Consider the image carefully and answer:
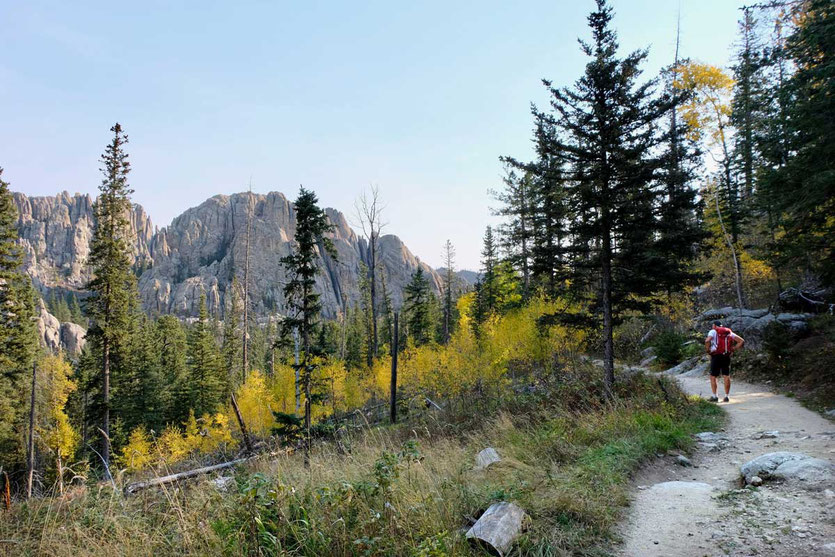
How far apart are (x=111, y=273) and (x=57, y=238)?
17350 centimetres

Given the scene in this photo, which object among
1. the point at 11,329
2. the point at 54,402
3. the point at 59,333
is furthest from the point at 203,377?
the point at 59,333

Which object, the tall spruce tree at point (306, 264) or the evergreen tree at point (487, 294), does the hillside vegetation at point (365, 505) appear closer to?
the tall spruce tree at point (306, 264)

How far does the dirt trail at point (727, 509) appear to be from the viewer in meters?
3.38

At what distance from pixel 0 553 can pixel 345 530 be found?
2.91 meters

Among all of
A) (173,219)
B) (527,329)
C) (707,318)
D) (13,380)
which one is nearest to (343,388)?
(527,329)

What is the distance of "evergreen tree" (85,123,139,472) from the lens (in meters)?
19.8

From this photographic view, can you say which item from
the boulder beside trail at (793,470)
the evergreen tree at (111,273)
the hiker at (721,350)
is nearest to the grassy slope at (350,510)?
the boulder beside trail at (793,470)

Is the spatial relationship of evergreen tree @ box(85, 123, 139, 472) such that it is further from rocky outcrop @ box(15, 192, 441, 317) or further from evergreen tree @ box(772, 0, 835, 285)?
rocky outcrop @ box(15, 192, 441, 317)

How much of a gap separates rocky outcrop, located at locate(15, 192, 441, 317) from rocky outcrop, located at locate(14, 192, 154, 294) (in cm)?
30

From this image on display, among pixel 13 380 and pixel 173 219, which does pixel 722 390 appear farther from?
pixel 173 219

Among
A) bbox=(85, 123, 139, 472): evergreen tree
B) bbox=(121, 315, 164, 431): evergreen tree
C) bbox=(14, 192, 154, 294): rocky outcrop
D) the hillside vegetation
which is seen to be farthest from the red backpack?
bbox=(14, 192, 154, 294): rocky outcrop

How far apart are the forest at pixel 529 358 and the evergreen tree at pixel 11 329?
0.42 ft

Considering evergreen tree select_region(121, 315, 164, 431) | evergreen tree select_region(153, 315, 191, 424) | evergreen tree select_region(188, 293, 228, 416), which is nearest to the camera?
evergreen tree select_region(121, 315, 164, 431)

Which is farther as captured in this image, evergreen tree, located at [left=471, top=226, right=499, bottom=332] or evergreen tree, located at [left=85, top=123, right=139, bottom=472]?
evergreen tree, located at [left=471, top=226, right=499, bottom=332]
